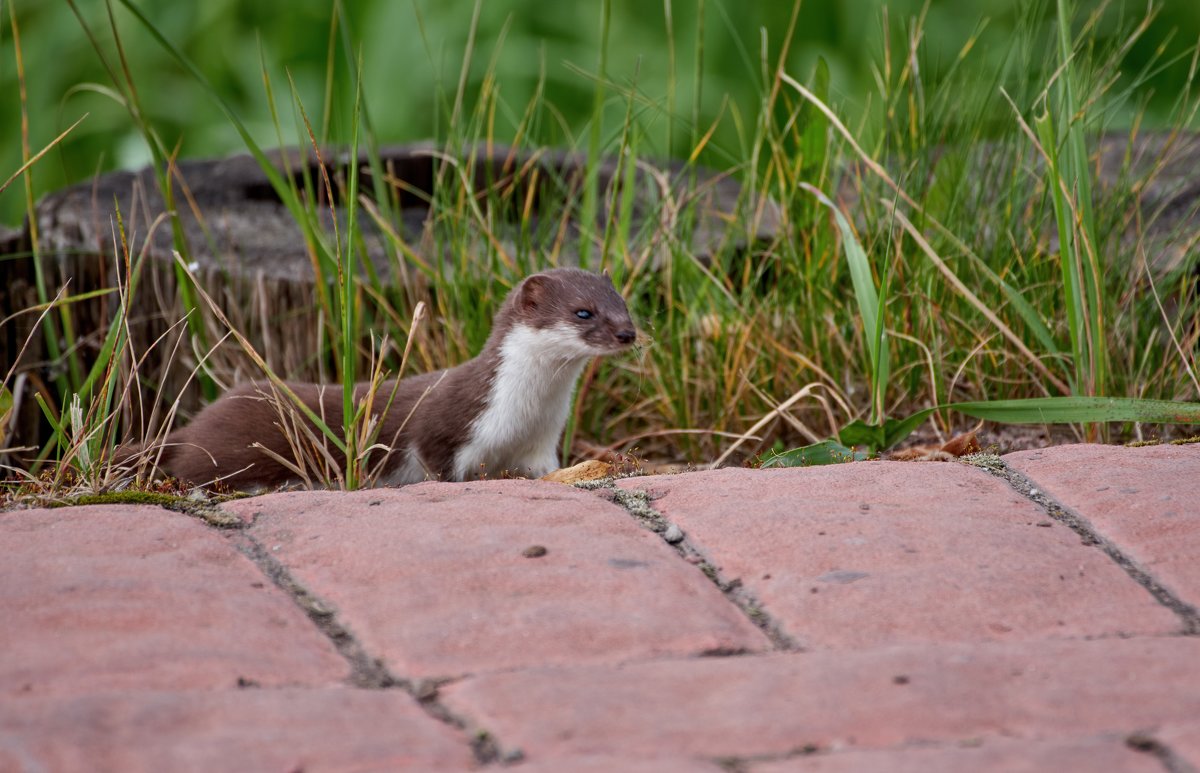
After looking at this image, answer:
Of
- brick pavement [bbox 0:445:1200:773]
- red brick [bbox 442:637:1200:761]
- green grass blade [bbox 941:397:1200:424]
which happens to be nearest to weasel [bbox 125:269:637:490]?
green grass blade [bbox 941:397:1200:424]

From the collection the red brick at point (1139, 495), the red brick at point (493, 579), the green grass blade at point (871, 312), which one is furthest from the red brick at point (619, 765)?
the green grass blade at point (871, 312)

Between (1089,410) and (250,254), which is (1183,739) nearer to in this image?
(1089,410)

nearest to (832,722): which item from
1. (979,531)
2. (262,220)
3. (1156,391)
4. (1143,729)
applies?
(1143,729)

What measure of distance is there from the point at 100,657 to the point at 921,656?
996 mm

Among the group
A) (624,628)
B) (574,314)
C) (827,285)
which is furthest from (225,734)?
A: (827,285)

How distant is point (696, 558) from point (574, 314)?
69.1 inches

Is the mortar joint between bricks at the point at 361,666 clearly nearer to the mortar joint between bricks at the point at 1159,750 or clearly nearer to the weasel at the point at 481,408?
the mortar joint between bricks at the point at 1159,750

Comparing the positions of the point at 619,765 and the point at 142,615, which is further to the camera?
the point at 142,615

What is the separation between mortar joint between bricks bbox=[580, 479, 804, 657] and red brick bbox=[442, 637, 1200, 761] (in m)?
0.08

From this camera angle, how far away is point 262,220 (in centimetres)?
536

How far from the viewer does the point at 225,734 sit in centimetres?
155

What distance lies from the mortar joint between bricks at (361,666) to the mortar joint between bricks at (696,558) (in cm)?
36

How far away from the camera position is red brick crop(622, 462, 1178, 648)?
192 cm

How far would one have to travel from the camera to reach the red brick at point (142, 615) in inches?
67.4
